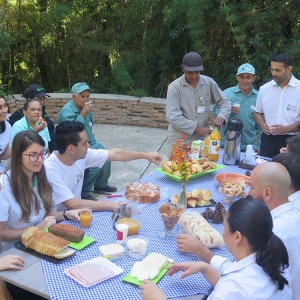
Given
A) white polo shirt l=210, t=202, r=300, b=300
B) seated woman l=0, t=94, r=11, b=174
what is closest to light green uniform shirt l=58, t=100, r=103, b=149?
seated woman l=0, t=94, r=11, b=174

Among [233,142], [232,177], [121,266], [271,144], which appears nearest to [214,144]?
[233,142]

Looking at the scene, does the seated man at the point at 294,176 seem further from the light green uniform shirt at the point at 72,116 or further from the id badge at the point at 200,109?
the light green uniform shirt at the point at 72,116

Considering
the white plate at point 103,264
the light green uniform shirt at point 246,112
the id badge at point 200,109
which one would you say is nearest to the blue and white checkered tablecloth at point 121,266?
the white plate at point 103,264

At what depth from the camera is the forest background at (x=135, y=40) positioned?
8.48m

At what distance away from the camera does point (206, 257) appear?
2289 millimetres

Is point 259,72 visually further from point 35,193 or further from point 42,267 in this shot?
point 42,267

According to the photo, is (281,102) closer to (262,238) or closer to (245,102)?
(245,102)

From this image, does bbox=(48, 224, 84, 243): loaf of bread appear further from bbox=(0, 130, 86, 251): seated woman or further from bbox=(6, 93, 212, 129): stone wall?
bbox=(6, 93, 212, 129): stone wall

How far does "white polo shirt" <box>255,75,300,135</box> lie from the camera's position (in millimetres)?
4516

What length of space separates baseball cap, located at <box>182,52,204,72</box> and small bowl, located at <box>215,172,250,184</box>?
1.43m

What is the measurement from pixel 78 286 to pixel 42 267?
11.2 inches

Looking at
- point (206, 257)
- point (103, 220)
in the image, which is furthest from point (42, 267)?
point (206, 257)

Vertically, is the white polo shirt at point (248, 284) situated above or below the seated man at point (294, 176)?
below

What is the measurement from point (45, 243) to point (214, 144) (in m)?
2.33
